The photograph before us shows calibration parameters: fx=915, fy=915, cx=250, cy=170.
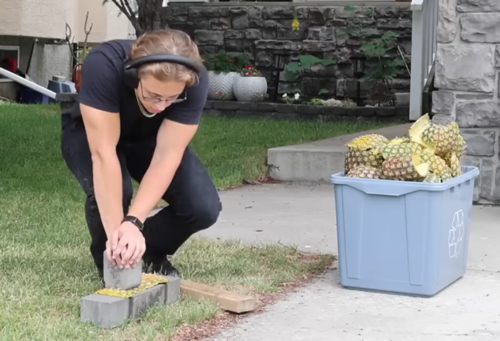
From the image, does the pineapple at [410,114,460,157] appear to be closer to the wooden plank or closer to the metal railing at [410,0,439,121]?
the wooden plank

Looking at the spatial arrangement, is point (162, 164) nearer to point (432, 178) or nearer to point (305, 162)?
point (432, 178)

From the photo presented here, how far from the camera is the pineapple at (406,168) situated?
3.88 meters

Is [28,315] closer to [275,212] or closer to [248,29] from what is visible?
[275,212]

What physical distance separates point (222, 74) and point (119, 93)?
25.9 ft

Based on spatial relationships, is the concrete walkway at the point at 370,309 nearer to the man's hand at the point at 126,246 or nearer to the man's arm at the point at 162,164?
the man's hand at the point at 126,246

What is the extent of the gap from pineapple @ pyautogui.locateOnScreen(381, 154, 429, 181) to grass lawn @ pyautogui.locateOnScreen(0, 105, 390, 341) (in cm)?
70

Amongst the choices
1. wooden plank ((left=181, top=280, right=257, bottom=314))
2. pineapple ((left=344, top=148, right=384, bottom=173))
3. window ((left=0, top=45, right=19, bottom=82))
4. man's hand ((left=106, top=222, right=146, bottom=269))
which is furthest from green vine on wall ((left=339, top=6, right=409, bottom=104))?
man's hand ((left=106, top=222, right=146, bottom=269))

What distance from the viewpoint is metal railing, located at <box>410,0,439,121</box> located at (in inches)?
377

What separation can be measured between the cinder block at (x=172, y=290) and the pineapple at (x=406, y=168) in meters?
1.01

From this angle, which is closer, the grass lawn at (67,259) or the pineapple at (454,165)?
the grass lawn at (67,259)

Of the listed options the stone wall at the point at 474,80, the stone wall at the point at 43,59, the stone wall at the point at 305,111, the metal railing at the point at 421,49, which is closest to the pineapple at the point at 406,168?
the stone wall at the point at 474,80

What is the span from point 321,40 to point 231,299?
8.32 metres

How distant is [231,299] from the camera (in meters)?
3.62

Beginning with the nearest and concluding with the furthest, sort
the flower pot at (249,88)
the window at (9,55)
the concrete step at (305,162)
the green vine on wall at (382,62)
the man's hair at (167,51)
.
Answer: the man's hair at (167,51) → the concrete step at (305,162) → the green vine on wall at (382,62) → the flower pot at (249,88) → the window at (9,55)
